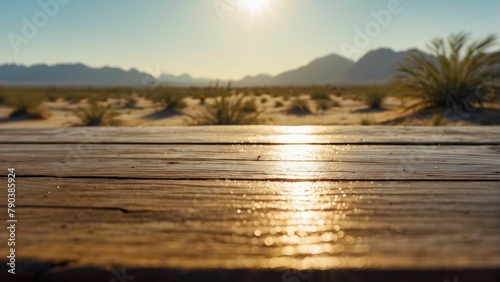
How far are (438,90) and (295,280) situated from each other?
11231 millimetres

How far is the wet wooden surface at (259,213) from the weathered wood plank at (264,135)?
236mm

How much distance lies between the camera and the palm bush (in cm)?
1050

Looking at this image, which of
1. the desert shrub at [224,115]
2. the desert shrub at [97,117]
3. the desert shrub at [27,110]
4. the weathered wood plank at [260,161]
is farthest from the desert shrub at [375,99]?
the weathered wood plank at [260,161]

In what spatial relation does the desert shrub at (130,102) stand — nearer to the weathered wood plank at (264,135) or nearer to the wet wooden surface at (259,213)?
the weathered wood plank at (264,135)

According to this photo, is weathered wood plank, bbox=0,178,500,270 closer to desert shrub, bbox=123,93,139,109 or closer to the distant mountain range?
desert shrub, bbox=123,93,139,109

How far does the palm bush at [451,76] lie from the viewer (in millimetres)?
10500

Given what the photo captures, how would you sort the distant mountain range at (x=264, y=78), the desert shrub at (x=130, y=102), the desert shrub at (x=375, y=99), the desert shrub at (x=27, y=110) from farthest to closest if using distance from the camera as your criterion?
the distant mountain range at (x=264, y=78)
the desert shrub at (x=130, y=102)
the desert shrub at (x=375, y=99)
the desert shrub at (x=27, y=110)

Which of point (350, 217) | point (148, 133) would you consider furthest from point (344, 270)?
point (148, 133)

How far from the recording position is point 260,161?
1.71 metres

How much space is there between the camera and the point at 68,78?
17138 cm

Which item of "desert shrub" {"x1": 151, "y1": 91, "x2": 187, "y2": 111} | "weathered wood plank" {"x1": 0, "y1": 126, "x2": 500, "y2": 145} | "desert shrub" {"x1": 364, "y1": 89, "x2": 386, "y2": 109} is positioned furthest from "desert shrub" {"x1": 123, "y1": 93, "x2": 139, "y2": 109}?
"weathered wood plank" {"x1": 0, "y1": 126, "x2": 500, "y2": 145}

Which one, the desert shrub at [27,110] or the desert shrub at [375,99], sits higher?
the desert shrub at [375,99]

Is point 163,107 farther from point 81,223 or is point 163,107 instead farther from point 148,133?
point 81,223

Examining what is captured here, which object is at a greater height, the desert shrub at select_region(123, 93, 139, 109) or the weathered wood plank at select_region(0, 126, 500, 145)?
the weathered wood plank at select_region(0, 126, 500, 145)
